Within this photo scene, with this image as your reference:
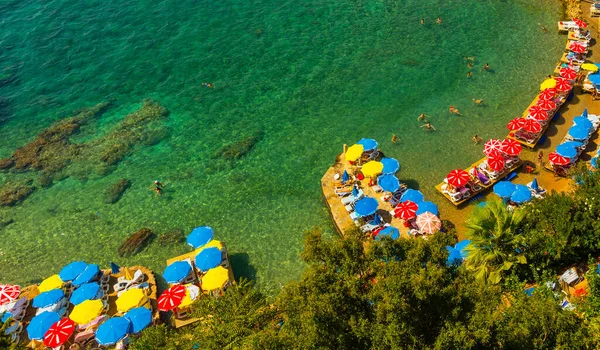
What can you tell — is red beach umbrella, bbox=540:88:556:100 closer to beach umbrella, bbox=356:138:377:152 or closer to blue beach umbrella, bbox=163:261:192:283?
beach umbrella, bbox=356:138:377:152

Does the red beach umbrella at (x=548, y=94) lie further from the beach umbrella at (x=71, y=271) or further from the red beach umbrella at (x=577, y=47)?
the beach umbrella at (x=71, y=271)

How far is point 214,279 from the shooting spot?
25.0 meters

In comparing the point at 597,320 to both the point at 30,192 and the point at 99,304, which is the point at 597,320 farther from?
the point at 30,192

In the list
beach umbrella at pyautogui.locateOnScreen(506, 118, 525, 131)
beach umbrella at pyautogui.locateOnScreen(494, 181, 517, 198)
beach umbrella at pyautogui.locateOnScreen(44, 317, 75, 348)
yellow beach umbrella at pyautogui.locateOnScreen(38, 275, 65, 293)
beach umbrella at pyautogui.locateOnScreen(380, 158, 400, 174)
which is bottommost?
beach umbrella at pyautogui.locateOnScreen(44, 317, 75, 348)

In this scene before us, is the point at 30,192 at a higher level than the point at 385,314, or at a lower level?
lower

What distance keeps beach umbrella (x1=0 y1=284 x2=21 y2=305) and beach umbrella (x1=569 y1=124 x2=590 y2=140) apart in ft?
122

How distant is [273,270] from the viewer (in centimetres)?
2695

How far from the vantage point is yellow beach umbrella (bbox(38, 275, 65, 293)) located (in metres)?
26.0

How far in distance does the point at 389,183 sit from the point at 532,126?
11311mm

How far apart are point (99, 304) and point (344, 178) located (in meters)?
17.0

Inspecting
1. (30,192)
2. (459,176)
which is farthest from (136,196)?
(459,176)

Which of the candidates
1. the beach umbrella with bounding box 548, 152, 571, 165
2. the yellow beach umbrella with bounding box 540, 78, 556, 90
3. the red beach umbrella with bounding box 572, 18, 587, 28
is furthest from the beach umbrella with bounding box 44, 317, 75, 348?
the red beach umbrella with bounding box 572, 18, 587, 28

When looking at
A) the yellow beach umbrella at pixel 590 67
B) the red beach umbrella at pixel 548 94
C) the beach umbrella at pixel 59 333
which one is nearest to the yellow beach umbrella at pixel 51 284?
the beach umbrella at pixel 59 333

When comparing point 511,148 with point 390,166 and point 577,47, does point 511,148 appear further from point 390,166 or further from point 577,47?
point 577,47
